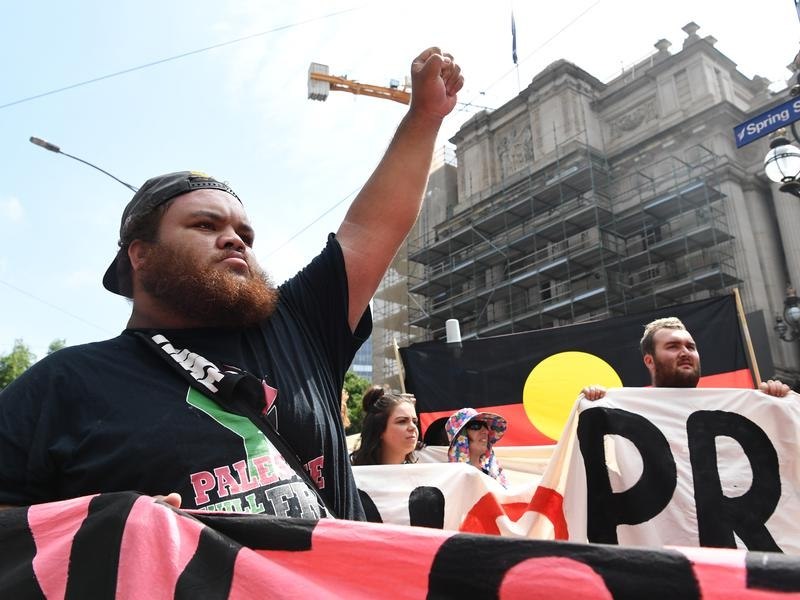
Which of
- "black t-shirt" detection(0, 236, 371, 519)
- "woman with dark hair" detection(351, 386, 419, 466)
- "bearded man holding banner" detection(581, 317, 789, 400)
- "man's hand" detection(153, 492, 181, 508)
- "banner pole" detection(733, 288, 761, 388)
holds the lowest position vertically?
"man's hand" detection(153, 492, 181, 508)

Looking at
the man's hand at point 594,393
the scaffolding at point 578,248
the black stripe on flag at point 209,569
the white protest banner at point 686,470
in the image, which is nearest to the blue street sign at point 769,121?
the white protest banner at point 686,470

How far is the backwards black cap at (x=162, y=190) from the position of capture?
1.63 metres

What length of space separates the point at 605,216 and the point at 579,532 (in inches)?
1060

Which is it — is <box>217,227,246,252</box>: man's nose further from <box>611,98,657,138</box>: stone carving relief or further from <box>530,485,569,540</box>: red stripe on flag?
<box>611,98,657,138</box>: stone carving relief

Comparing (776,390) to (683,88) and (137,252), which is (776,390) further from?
(683,88)

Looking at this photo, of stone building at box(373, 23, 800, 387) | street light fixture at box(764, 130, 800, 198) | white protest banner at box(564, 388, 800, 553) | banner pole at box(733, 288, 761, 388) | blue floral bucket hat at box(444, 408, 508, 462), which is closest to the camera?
white protest banner at box(564, 388, 800, 553)

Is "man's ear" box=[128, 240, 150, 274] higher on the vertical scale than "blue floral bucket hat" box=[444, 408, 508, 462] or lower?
higher

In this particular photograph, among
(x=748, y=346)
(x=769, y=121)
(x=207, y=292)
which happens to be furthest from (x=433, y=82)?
(x=769, y=121)

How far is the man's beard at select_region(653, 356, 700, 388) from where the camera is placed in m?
3.96

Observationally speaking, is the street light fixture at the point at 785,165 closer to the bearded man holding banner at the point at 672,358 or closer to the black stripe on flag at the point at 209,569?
the bearded man holding banner at the point at 672,358

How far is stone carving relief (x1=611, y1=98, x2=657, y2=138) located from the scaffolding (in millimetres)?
2139

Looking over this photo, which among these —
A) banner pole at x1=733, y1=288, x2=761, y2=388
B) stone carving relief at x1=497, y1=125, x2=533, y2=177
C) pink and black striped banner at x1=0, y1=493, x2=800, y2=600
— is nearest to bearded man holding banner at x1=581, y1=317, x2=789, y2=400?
banner pole at x1=733, y1=288, x2=761, y2=388

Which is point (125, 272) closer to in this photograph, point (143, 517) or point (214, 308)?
point (214, 308)

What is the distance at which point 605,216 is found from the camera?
2888cm
